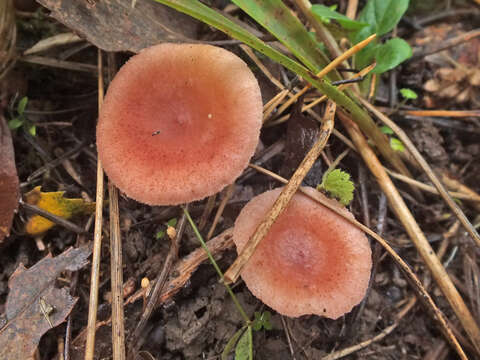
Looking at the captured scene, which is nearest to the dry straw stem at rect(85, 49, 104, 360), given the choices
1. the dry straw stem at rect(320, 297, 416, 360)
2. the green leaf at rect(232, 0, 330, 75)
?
the green leaf at rect(232, 0, 330, 75)

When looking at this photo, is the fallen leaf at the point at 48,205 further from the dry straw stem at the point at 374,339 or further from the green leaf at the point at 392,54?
the green leaf at the point at 392,54

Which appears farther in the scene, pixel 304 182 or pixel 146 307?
pixel 304 182

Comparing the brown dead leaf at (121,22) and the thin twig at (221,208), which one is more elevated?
the brown dead leaf at (121,22)

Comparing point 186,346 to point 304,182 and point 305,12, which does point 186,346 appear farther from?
point 305,12

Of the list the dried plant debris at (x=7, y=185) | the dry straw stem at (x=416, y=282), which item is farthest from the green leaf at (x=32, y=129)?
the dry straw stem at (x=416, y=282)

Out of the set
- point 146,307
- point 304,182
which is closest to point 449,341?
point 304,182

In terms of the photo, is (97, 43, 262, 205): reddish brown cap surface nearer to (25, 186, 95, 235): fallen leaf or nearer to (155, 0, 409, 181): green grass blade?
(155, 0, 409, 181): green grass blade
